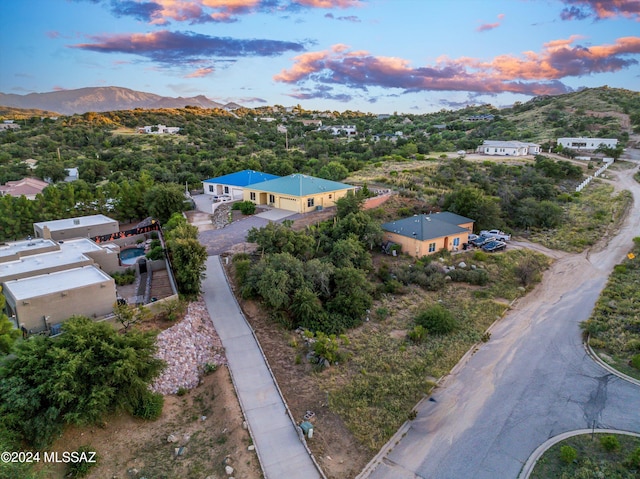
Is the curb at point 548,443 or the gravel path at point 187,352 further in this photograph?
the gravel path at point 187,352

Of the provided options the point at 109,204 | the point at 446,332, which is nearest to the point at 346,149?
the point at 109,204

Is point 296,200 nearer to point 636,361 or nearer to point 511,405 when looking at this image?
point 511,405

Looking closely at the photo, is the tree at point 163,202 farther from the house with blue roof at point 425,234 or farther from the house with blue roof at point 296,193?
the house with blue roof at point 425,234

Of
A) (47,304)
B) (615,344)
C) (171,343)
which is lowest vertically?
(615,344)

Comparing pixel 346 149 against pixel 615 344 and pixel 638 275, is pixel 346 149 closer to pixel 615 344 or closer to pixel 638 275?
pixel 638 275

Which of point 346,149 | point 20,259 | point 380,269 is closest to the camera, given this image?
point 20,259

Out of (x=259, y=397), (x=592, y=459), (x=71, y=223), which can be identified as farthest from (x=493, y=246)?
(x=71, y=223)

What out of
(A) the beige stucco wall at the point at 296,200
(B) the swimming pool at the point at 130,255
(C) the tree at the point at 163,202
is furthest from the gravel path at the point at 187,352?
(A) the beige stucco wall at the point at 296,200
